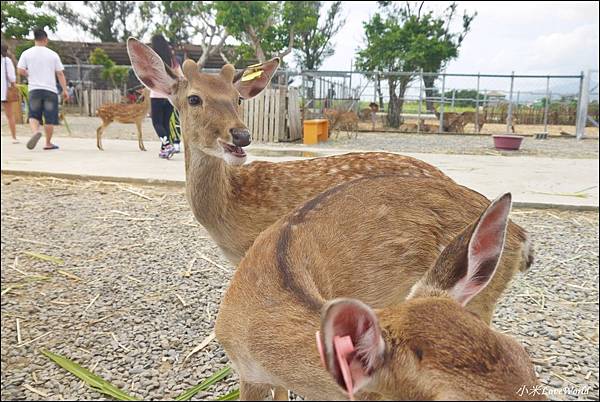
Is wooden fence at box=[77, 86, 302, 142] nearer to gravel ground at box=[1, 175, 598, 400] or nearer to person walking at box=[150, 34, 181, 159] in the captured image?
person walking at box=[150, 34, 181, 159]

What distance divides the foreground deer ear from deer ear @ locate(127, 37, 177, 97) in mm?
524

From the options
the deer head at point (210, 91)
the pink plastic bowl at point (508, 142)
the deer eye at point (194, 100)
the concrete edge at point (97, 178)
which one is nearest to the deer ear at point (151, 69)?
the deer head at point (210, 91)

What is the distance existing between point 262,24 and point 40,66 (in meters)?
0.34

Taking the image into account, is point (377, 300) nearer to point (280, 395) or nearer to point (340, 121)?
point (280, 395)

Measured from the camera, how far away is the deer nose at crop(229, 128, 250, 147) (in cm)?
93

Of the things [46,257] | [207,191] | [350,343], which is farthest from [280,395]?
[46,257]

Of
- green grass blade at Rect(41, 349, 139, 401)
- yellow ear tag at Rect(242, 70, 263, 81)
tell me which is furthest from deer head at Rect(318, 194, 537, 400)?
green grass blade at Rect(41, 349, 139, 401)

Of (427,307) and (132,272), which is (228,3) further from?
(132,272)

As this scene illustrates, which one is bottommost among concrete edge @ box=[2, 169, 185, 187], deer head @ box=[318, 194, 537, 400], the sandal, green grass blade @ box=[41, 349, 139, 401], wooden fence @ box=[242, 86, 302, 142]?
green grass blade @ box=[41, 349, 139, 401]

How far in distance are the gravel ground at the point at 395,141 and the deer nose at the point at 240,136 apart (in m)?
0.11

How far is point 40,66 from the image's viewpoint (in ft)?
2.54

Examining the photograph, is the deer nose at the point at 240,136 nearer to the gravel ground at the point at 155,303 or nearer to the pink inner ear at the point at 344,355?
the pink inner ear at the point at 344,355

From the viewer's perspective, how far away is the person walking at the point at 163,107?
83cm

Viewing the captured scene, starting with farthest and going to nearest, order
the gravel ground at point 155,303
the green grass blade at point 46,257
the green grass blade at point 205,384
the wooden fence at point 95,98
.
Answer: the green grass blade at point 46,257 < the gravel ground at point 155,303 < the green grass blade at point 205,384 < the wooden fence at point 95,98
